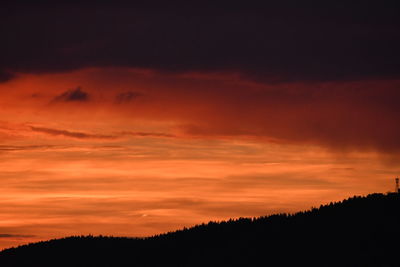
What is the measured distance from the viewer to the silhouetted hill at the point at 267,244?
127938 millimetres

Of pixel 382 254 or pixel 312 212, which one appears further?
pixel 312 212

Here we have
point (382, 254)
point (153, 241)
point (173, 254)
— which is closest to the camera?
point (382, 254)

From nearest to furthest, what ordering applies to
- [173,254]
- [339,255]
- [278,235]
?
[339,255], [278,235], [173,254]

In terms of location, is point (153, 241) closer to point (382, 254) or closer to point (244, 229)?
point (244, 229)

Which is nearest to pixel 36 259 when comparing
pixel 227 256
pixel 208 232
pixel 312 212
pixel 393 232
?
pixel 208 232

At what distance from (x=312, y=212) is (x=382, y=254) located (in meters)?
41.7

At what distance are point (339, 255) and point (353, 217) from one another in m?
19.5

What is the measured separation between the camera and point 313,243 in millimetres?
140000

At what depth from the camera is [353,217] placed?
14450 cm

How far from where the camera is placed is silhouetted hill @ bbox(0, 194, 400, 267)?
420 feet

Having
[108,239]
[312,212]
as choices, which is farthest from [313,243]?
[108,239]

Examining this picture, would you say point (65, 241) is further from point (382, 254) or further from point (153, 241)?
point (382, 254)

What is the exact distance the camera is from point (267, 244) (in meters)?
153

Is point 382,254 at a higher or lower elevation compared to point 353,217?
lower
